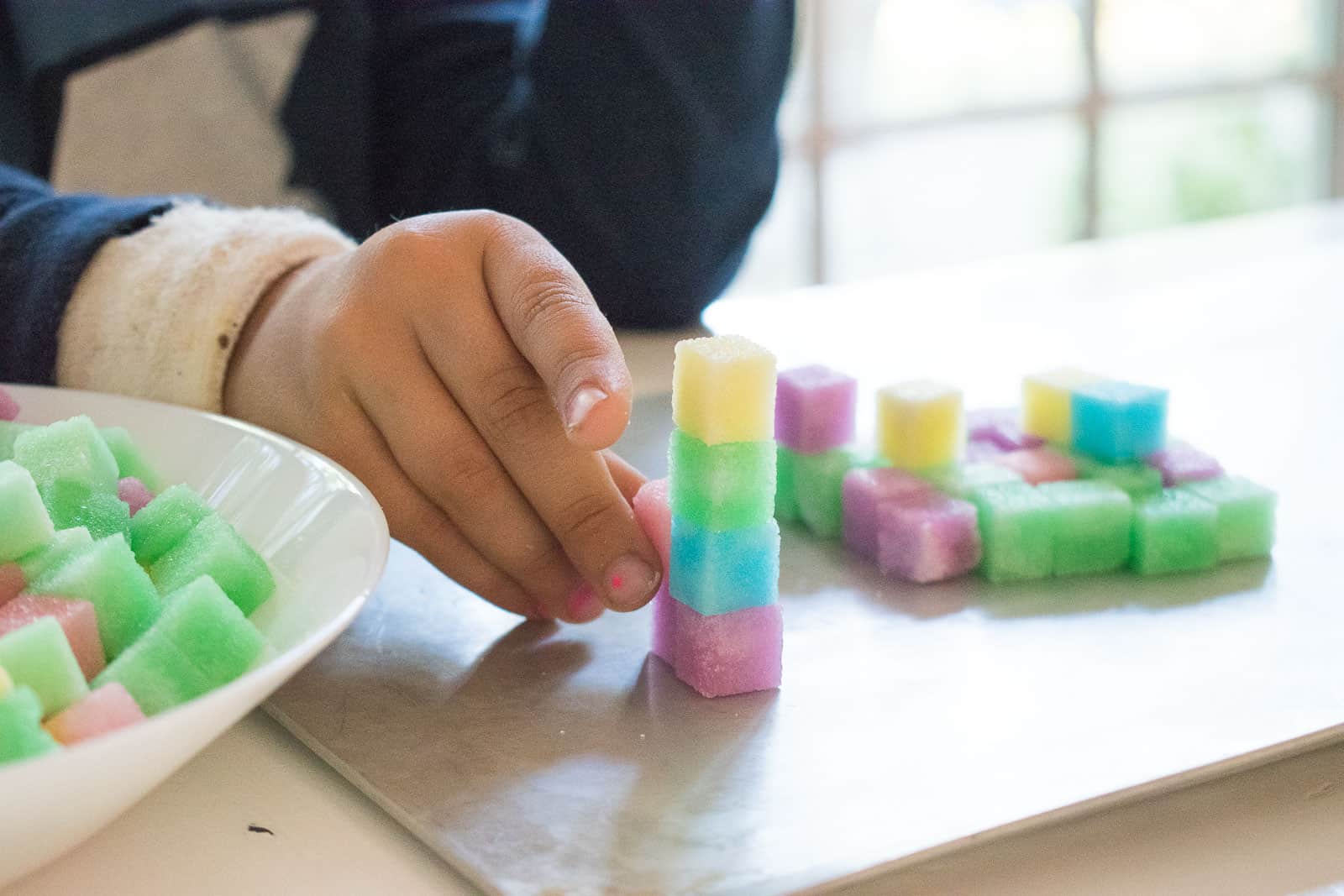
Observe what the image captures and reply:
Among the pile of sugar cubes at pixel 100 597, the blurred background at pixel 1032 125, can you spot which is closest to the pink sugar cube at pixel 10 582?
the pile of sugar cubes at pixel 100 597

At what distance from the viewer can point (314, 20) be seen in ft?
4.82

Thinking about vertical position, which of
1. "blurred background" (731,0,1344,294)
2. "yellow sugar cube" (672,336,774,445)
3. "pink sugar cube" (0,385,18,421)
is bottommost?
"blurred background" (731,0,1344,294)

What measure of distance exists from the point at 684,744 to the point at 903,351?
28.9 inches

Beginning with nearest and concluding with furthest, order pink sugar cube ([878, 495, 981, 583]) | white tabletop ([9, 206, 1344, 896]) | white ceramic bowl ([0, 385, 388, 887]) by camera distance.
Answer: white ceramic bowl ([0, 385, 388, 887]) < white tabletop ([9, 206, 1344, 896]) < pink sugar cube ([878, 495, 981, 583])

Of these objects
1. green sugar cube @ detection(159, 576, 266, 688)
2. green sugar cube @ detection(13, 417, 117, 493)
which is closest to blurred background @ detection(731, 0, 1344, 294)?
green sugar cube @ detection(13, 417, 117, 493)

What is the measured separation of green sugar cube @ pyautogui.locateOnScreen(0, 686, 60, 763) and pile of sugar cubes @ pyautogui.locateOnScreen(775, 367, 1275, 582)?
49 centimetres

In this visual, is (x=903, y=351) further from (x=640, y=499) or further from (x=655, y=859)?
(x=655, y=859)

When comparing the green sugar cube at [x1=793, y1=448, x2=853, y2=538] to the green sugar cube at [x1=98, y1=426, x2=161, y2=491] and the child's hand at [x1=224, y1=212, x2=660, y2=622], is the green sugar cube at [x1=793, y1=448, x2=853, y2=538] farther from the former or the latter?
the green sugar cube at [x1=98, y1=426, x2=161, y2=491]

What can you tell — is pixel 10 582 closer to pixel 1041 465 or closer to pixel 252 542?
pixel 252 542

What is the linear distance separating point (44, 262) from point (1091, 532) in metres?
0.69

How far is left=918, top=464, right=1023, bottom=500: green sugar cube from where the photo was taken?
86 cm

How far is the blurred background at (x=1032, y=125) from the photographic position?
9.16ft

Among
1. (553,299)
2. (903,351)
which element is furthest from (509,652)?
(903,351)

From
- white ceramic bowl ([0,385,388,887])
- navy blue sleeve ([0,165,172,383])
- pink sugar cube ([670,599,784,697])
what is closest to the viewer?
white ceramic bowl ([0,385,388,887])
